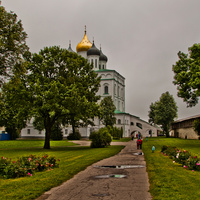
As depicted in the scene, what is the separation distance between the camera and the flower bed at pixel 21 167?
A: 982cm

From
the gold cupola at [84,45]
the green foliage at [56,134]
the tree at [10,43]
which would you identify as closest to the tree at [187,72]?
the tree at [10,43]

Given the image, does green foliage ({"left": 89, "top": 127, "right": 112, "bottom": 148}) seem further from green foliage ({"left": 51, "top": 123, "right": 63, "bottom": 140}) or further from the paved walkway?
green foliage ({"left": 51, "top": 123, "right": 63, "bottom": 140})

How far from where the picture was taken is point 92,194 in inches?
278

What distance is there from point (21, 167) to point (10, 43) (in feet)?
50.1

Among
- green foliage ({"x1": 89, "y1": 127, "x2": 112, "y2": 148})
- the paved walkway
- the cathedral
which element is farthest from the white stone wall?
the paved walkway

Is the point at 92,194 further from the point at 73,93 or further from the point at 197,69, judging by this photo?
the point at 197,69

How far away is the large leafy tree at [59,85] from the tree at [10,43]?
3.53 meters

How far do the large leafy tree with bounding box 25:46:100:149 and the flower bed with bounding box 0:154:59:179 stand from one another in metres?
13.8

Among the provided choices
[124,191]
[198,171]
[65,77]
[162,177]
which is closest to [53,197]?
[124,191]

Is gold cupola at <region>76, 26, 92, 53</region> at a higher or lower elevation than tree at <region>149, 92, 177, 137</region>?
higher

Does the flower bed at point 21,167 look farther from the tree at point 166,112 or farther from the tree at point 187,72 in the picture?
the tree at point 166,112

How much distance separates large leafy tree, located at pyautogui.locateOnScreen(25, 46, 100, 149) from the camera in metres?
26.1

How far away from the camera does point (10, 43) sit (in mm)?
22656

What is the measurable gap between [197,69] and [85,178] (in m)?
21.8
